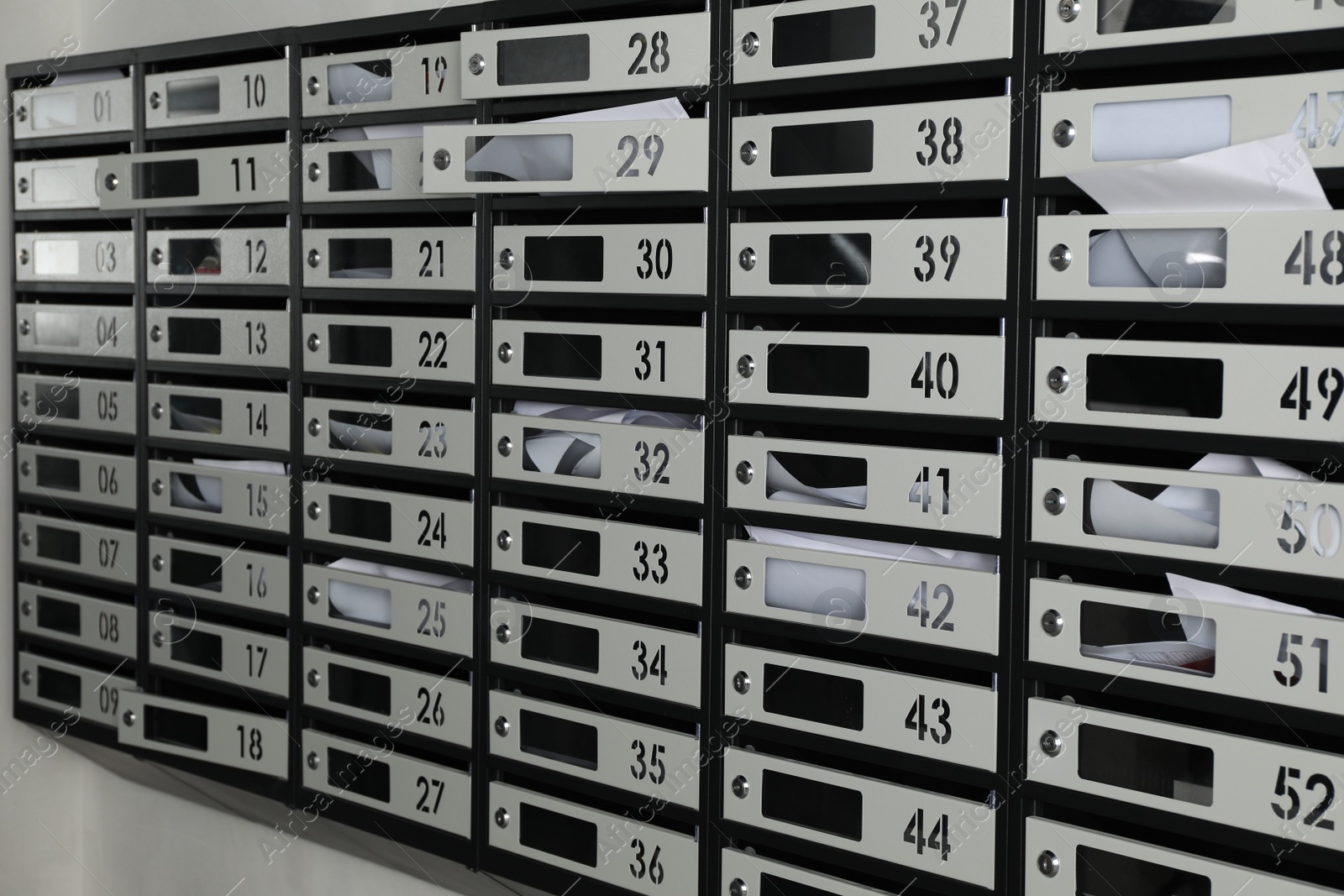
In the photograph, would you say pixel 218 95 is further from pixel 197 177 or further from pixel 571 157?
pixel 571 157

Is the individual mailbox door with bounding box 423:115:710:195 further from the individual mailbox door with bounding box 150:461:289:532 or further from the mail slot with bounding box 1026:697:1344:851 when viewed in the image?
the mail slot with bounding box 1026:697:1344:851

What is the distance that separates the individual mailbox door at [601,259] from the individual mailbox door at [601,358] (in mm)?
53

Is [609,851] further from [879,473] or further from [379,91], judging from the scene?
Result: [379,91]

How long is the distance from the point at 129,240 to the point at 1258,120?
2.00 meters

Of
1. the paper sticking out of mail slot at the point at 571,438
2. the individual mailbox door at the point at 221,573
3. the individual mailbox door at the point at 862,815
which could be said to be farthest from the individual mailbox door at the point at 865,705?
the individual mailbox door at the point at 221,573

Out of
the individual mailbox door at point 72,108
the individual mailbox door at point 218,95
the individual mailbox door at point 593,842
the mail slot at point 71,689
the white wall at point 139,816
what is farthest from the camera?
the mail slot at point 71,689

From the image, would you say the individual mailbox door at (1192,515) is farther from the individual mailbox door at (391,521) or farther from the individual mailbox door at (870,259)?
the individual mailbox door at (391,521)

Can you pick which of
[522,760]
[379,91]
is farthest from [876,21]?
[522,760]

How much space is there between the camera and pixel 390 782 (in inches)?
82.6

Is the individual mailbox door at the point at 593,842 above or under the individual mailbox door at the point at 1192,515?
under

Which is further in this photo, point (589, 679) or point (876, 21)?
point (589, 679)

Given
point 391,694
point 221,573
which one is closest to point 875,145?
point 391,694

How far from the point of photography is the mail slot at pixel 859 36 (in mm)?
1445

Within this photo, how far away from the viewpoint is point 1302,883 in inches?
51.3
